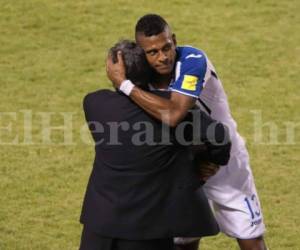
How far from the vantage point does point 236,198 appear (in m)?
6.72

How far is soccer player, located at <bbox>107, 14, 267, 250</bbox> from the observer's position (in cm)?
563

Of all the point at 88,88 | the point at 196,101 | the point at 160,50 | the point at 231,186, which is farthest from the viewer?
the point at 88,88

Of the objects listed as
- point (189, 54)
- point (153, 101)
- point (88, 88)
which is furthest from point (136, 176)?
point (88, 88)

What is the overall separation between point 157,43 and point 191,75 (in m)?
0.27

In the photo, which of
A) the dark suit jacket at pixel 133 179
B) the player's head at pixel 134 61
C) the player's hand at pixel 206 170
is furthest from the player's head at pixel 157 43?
the player's hand at pixel 206 170

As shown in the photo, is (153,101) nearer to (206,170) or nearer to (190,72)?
(190,72)

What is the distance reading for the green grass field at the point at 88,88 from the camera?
856 centimetres

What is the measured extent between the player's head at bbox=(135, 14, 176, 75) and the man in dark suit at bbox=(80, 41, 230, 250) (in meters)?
0.20

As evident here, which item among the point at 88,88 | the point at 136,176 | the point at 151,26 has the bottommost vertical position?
the point at 88,88

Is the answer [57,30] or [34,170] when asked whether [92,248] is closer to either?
[34,170]

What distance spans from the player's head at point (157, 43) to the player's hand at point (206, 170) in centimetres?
56

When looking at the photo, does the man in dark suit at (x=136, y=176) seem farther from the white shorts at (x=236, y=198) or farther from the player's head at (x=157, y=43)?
the white shorts at (x=236, y=198)

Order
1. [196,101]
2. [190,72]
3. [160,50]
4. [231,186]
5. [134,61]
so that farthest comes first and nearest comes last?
1. [231,186]
2. [196,101]
3. [190,72]
4. [160,50]
5. [134,61]

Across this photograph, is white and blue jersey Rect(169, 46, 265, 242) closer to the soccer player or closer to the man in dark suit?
the soccer player
